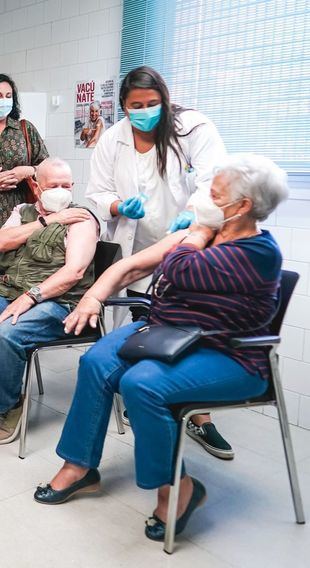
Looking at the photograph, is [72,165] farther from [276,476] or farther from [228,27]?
[276,476]

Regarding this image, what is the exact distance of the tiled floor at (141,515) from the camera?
177cm

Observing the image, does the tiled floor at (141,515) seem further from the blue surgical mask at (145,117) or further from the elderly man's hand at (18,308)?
the blue surgical mask at (145,117)

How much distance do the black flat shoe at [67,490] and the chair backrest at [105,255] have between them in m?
0.87

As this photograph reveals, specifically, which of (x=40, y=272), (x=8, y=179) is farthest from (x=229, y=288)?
(x=8, y=179)

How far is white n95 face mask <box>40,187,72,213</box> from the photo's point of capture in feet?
8.40

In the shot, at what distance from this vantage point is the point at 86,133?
386 centimetres

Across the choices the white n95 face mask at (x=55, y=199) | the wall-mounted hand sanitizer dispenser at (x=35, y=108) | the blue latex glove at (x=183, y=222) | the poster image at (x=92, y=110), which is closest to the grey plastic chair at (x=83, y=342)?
the white n95 face mask at (x=55, y=199)

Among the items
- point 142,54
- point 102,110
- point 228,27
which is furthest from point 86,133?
point 228,27

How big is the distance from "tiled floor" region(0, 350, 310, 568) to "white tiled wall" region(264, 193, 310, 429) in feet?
0.74

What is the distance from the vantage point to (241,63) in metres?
2.94

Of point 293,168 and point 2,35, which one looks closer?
point 293,168

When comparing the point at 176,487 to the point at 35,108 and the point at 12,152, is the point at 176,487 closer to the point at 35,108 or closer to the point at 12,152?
the point at 12,152

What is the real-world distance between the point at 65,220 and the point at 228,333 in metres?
1.05

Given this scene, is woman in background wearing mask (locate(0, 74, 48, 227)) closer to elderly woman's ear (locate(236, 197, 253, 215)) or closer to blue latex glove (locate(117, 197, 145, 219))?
blue latex glove (locate(117, 197, 145, 219))
